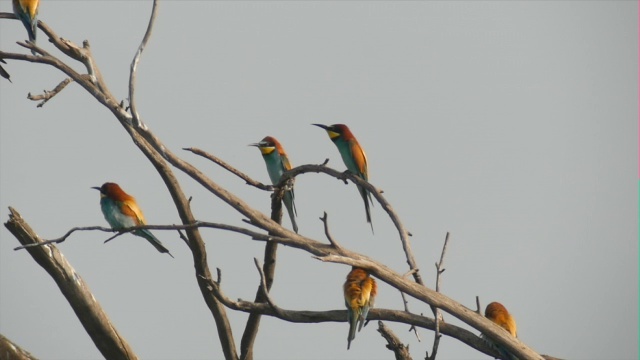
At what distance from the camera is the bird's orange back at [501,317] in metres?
4.77

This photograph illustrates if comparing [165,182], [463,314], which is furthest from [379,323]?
[165,182]

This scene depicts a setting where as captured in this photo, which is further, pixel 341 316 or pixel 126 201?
pixel 126 201

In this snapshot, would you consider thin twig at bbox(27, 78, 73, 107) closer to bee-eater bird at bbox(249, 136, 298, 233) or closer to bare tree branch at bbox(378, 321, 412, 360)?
bee-eater bird at bbox(249, 136, 298, 233)

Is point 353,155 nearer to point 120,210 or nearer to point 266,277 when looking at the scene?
point 266,277

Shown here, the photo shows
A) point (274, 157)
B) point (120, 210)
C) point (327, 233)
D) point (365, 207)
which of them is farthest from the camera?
point (274, 157)

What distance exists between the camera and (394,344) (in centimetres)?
487

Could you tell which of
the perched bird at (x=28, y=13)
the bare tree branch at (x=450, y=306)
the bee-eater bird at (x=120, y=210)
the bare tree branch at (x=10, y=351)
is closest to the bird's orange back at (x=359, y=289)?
the bare tree branch at (x=450, y=306)

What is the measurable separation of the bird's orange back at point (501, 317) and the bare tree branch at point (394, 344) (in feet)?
1.41

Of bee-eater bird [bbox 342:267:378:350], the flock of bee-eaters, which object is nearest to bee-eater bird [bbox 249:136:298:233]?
the flock of bee-eaters

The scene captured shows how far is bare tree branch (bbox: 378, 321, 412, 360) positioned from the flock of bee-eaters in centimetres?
30

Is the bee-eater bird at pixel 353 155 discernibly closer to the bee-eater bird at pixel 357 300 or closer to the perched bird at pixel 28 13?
the bee-eater bird at pixel 357 300

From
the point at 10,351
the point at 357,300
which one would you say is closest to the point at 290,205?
the point at 357,300

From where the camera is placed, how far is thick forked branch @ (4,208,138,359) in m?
4.53

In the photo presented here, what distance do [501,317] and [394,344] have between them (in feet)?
1.72
